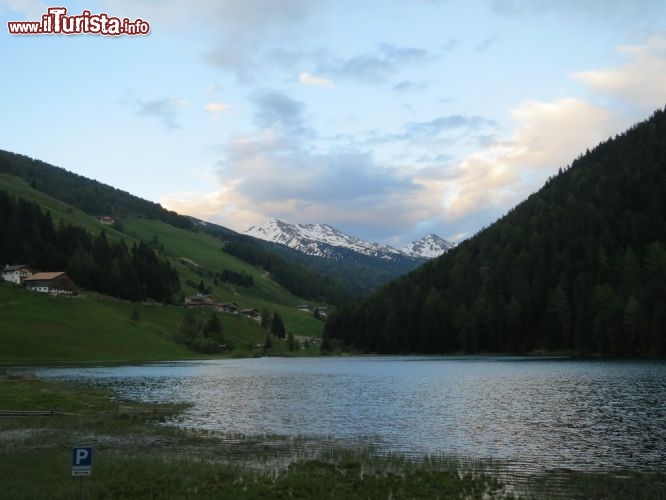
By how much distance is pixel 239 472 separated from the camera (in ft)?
117

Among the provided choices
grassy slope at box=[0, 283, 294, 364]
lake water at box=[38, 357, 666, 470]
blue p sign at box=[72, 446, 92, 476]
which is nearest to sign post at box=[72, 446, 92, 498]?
blue p sign at box=[72, 446, 92, 476]

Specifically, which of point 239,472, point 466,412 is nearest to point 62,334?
point 466,412

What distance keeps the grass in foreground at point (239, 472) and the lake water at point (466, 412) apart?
4709mm

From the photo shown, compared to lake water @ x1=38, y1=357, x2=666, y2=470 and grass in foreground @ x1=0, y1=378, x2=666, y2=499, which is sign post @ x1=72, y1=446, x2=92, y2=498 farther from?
lake water @ x1=38, y1=357, x2=666, y2=470

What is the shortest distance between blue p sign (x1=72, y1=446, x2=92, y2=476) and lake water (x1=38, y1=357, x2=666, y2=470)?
2481 centimetres

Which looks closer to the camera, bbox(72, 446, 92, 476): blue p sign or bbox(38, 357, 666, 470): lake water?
bbox(72, 446, 92, 476): blue p sign

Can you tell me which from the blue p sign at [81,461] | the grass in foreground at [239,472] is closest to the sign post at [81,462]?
the blue p sign at [81,461]

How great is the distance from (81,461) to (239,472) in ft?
38.4

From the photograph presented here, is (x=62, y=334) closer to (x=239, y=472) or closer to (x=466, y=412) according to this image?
(x=466, y=412)

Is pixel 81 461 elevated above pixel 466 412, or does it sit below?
above

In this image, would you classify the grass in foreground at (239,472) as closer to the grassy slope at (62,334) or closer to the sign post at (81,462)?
the sign post at (81,462)

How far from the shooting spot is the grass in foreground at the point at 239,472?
30859 mm

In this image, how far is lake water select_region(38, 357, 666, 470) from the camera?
146ft

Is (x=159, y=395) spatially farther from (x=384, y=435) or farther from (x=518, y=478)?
(x=518, y=478)
